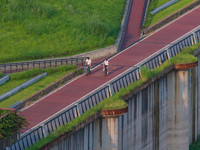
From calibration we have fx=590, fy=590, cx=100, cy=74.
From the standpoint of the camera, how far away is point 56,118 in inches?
1494

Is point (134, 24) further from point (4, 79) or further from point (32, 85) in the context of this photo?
point (4, 79)

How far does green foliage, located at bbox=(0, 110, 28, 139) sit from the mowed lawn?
2538cm

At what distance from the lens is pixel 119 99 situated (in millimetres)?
42844

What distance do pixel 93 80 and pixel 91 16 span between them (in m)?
23.1

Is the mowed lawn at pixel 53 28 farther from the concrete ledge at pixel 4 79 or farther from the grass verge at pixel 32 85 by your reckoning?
the concrete ledge at pixel 4 79

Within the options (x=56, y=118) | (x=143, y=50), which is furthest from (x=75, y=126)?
(x=143, y=50)

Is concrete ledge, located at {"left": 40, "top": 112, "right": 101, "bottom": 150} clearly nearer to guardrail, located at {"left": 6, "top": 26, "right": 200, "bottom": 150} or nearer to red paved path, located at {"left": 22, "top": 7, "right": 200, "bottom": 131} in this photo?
guardrail, located at {"left": 6, "top": 26, "right": 200, "bottom": 150}

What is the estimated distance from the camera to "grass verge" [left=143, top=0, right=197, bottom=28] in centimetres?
7153

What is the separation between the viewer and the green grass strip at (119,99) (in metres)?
36.5

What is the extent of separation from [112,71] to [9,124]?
729 inches

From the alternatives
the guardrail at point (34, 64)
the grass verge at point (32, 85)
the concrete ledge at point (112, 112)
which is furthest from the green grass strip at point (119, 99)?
the guardrail at point (34, 64)

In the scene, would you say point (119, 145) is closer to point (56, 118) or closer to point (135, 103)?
point (135, 103)

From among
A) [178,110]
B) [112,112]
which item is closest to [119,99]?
Result: [112,112]

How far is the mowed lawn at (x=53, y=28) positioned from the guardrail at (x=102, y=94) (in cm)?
1168
